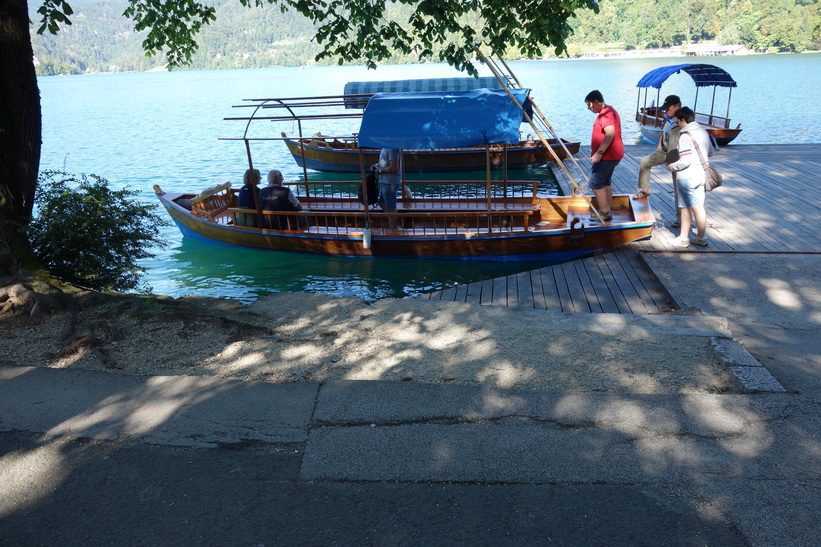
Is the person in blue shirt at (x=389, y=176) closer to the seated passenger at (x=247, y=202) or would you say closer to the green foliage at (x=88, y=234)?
the seated passenger at (x=247, y=202)

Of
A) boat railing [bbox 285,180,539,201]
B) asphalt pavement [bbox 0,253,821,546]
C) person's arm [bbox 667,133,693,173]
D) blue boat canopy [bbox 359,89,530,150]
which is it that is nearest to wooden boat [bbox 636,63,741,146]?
boat railing [bbox 285,180,539,201]

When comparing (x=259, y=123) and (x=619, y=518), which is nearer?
(x=619, y=518)

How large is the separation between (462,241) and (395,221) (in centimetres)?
141

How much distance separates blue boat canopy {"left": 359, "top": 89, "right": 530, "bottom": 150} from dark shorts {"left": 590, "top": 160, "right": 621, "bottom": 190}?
1.41 meters

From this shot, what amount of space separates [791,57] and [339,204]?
4546 inches

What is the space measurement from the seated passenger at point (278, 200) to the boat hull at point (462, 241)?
0.28 m

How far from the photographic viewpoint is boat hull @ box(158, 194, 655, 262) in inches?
406

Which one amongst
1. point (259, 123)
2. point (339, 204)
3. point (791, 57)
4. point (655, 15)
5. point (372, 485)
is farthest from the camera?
point (655, 15)

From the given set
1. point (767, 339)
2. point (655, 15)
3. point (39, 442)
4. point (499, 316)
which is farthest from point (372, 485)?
point (655, 15)

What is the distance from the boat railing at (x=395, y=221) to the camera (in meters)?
11.3

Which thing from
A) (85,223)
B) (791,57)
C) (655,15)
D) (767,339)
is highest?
(655,15)

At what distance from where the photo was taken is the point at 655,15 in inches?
5074

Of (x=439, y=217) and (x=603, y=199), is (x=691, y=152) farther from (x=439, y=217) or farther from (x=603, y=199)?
(x=439, y=217)

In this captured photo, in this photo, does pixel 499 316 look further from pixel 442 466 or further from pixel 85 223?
pixel 85 223
